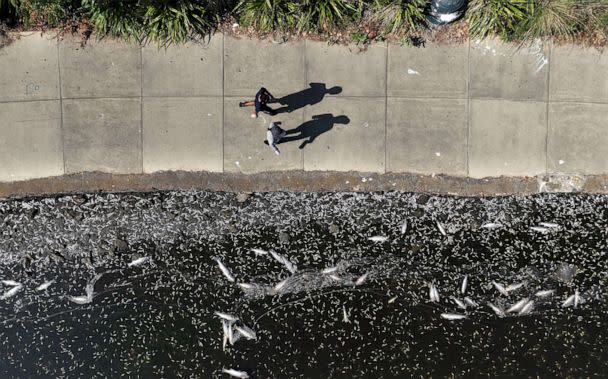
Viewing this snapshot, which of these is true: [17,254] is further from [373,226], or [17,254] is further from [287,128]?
[373,226]

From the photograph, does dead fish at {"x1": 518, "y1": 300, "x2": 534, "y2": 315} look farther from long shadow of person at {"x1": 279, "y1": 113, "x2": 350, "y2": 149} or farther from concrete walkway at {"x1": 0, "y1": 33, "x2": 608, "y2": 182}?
long shadow of person at {"x1": 279, "y1": 113, "x2": 350, "y2": 149}

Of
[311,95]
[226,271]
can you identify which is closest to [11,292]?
[226,271]

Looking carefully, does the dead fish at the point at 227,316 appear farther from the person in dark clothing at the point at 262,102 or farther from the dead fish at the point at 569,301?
the dead fish at the point at 569,301

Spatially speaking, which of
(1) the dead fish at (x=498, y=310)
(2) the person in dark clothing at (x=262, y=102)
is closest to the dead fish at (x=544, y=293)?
(1) the dead fish at (x=498, y=310)

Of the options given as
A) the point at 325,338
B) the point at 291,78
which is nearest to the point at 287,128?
the point at 291,78

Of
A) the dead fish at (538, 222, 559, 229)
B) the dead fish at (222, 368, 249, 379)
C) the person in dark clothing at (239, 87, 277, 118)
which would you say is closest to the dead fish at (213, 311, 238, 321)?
Answer: the dead fish at (222, 368, 249, 379)

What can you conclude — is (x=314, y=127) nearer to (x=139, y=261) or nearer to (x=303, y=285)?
(x=303, y=285)

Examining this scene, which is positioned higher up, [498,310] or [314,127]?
[314,127]
